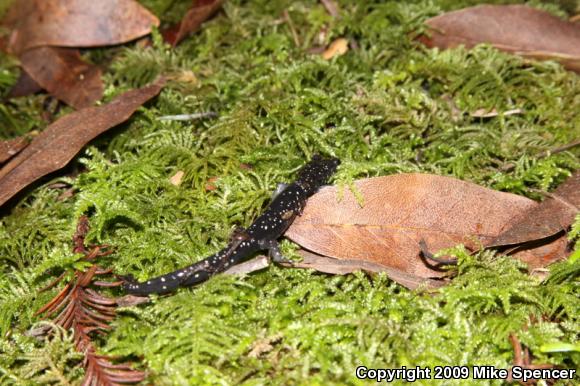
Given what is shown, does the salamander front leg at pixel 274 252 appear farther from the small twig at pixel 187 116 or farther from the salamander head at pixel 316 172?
the small twig at pixel 187 116

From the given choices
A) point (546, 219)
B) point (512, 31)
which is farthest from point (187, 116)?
point (512, 31)

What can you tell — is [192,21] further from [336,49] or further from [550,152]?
[550,152]

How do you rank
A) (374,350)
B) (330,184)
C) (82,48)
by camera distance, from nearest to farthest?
(374,350), (330,184), (82,48)

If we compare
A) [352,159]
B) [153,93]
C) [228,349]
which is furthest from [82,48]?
[228,349]

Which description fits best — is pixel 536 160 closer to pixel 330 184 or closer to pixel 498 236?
pixel 498 236

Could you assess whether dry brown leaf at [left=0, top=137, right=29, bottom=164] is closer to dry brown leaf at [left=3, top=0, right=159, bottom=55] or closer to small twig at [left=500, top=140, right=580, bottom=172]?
dry brown leaf at [left=3, top=0, right=159, bottom=55]

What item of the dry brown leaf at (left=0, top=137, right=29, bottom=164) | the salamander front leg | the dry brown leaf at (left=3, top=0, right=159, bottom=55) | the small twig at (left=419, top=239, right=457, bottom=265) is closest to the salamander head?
the salamander front leg
